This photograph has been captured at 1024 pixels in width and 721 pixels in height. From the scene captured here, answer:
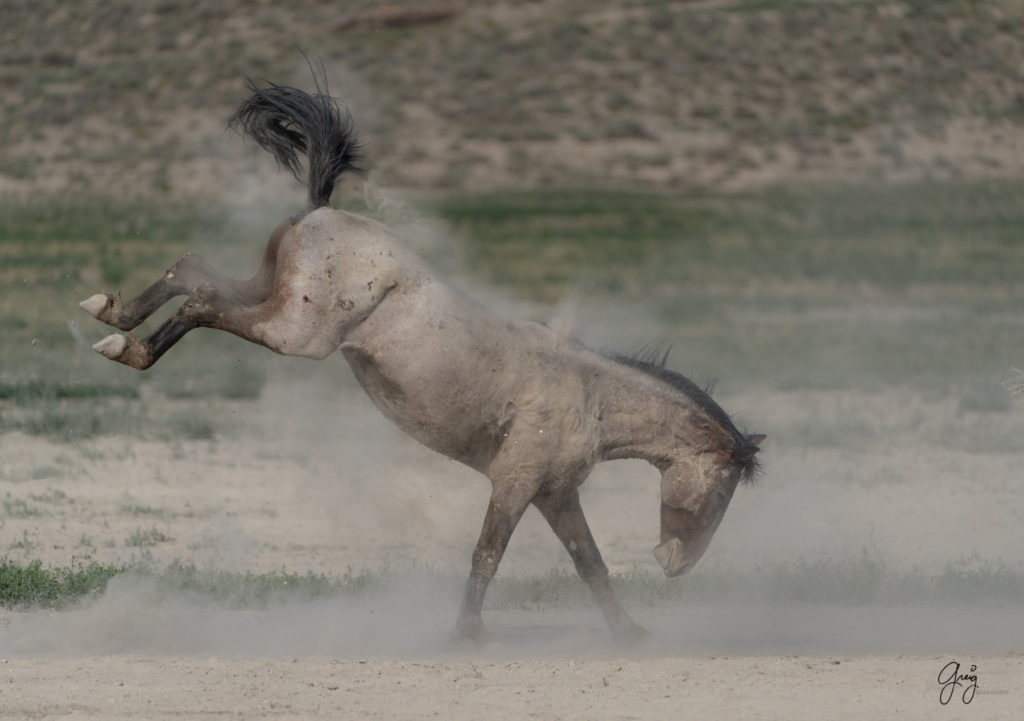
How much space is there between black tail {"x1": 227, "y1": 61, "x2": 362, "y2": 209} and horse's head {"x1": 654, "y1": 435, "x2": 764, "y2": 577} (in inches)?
88.7

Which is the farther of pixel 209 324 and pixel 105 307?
pixel 209 324

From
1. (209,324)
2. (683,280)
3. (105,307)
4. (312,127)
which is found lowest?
(683,280)

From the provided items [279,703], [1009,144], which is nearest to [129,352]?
[279,703]

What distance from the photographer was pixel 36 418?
13203 millimetres

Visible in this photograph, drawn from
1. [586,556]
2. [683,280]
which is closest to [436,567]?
[586,556]

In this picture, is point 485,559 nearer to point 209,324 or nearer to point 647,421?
point 647,421

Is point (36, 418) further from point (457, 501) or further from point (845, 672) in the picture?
point (845, 672)

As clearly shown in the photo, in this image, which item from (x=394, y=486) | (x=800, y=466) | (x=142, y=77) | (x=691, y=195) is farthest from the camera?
(x=142, y=77)

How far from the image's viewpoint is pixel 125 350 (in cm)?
708

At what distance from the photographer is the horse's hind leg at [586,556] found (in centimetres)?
770

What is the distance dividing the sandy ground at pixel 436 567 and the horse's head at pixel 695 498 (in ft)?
1.70

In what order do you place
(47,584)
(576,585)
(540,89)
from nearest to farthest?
1. (47,584)
2. (576,585)
3. (540,89)

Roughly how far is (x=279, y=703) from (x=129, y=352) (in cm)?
191

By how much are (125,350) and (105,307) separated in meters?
0.27
